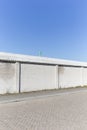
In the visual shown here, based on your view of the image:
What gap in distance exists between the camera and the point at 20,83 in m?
18.4

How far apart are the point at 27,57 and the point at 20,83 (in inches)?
112

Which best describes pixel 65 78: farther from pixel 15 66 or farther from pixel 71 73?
pixel 15 66

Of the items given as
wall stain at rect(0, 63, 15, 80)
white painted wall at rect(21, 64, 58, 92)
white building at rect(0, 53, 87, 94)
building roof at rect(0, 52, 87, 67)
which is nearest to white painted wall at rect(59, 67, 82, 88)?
white building at rect(0, 53, 87, 94)

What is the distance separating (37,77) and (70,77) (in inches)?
283

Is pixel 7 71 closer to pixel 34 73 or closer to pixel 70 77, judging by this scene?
pixel 34 73

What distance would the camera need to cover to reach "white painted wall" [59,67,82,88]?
24578mm

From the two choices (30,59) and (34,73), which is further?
(34,73)

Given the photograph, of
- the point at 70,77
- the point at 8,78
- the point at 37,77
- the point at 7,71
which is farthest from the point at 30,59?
the point at 70,77

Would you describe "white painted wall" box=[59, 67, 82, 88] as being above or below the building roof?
below

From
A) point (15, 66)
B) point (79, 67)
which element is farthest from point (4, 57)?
point (79, 67)

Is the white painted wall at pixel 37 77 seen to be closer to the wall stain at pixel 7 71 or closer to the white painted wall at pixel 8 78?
the white painted wall at pixel 8 78

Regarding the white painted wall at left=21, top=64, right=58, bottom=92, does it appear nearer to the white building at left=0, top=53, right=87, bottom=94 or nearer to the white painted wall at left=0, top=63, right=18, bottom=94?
the white building at left=0, top=53, right=87, bottom=94

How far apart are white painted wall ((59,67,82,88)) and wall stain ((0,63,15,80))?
8200mm

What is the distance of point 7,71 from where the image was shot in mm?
17328
